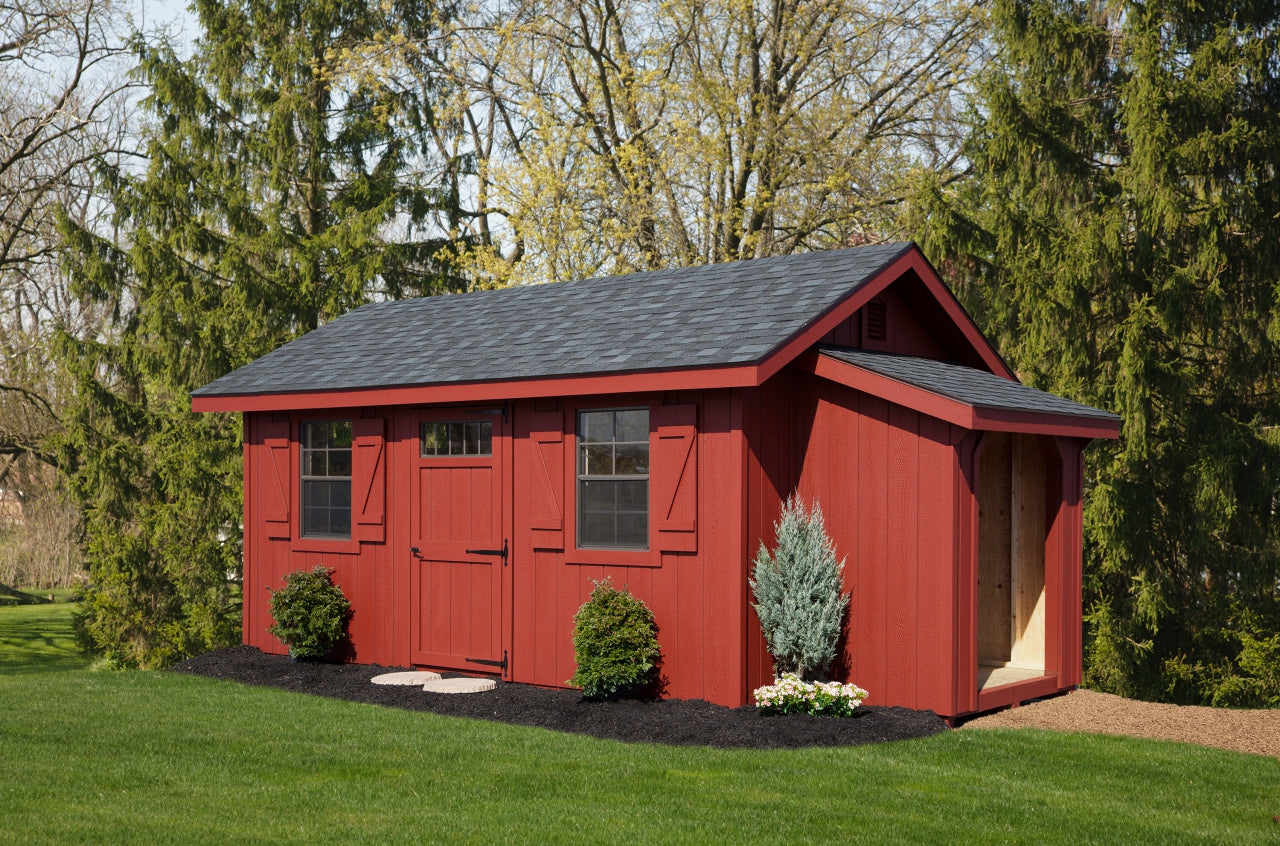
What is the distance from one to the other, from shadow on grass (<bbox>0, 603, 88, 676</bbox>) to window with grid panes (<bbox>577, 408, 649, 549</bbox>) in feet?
45.0

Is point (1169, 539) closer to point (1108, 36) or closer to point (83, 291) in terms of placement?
point (1108, 36)

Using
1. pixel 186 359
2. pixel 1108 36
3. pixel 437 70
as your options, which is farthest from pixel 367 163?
pixel 1108 36

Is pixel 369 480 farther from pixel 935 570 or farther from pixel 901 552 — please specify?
pixel 935 570

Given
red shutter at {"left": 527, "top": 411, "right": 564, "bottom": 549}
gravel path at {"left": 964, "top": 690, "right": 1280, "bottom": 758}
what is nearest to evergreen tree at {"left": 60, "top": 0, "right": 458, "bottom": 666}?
red shutter at {"left": 527, "top": 411, "right": 564, "bottom": 549}

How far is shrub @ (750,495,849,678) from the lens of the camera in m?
10.1

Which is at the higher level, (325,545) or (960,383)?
(960,383)

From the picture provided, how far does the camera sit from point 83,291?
2172cm

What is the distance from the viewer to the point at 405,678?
39.7 feet

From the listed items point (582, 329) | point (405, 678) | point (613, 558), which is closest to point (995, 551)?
point (613, 558)

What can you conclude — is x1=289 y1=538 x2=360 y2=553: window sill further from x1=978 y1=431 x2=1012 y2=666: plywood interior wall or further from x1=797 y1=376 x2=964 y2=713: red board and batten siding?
x1=978 y1=431 x2=1012 y2=666: plywood interior wall

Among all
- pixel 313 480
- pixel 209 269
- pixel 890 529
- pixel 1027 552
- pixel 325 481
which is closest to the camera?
pixel 890 529

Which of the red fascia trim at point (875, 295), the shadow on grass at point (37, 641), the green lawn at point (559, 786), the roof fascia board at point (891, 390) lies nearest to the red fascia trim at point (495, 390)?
the red fascia trim at point (875, 295)

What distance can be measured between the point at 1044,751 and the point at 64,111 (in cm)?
1954

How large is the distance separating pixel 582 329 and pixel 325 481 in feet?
11.6
